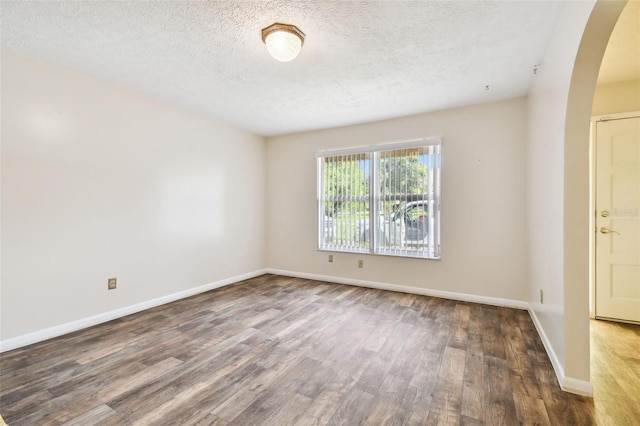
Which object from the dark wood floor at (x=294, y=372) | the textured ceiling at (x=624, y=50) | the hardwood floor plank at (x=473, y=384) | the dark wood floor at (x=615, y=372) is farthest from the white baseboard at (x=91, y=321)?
the textured ceiling at (x=624, y=50)

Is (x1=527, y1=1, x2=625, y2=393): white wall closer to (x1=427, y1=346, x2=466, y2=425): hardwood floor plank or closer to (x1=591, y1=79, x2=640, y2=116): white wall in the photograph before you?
(x1=427, y1=346, x2=466, y2=425): hardwood floor plank

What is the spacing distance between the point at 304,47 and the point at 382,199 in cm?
246

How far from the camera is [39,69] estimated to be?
257 centimetres

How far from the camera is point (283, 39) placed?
2066 millimetres

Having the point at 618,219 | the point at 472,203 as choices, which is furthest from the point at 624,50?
the point at 472,203

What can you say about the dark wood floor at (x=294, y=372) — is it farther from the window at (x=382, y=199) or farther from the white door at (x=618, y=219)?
the window at (x=382, y=199)

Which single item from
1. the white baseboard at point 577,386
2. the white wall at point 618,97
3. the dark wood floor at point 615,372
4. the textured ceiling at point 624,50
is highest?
the textured ceiling at point 624,50

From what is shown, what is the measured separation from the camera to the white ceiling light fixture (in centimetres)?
205

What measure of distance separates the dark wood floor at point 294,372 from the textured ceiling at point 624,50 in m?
2.56

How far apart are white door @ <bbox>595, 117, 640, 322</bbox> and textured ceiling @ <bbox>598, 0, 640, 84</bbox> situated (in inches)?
17.3

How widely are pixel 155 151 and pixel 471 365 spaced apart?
12.8 feet

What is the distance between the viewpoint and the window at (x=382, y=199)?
3883 millimetres

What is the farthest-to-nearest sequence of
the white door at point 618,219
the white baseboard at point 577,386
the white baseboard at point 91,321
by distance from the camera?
the white door at point 618,219, the white baseboard at point 91,321, the white baseboard at point 577,386

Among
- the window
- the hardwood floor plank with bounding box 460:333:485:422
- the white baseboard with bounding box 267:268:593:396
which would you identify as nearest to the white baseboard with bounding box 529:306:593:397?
the white baseboard with bounding box 267:268:593:396
